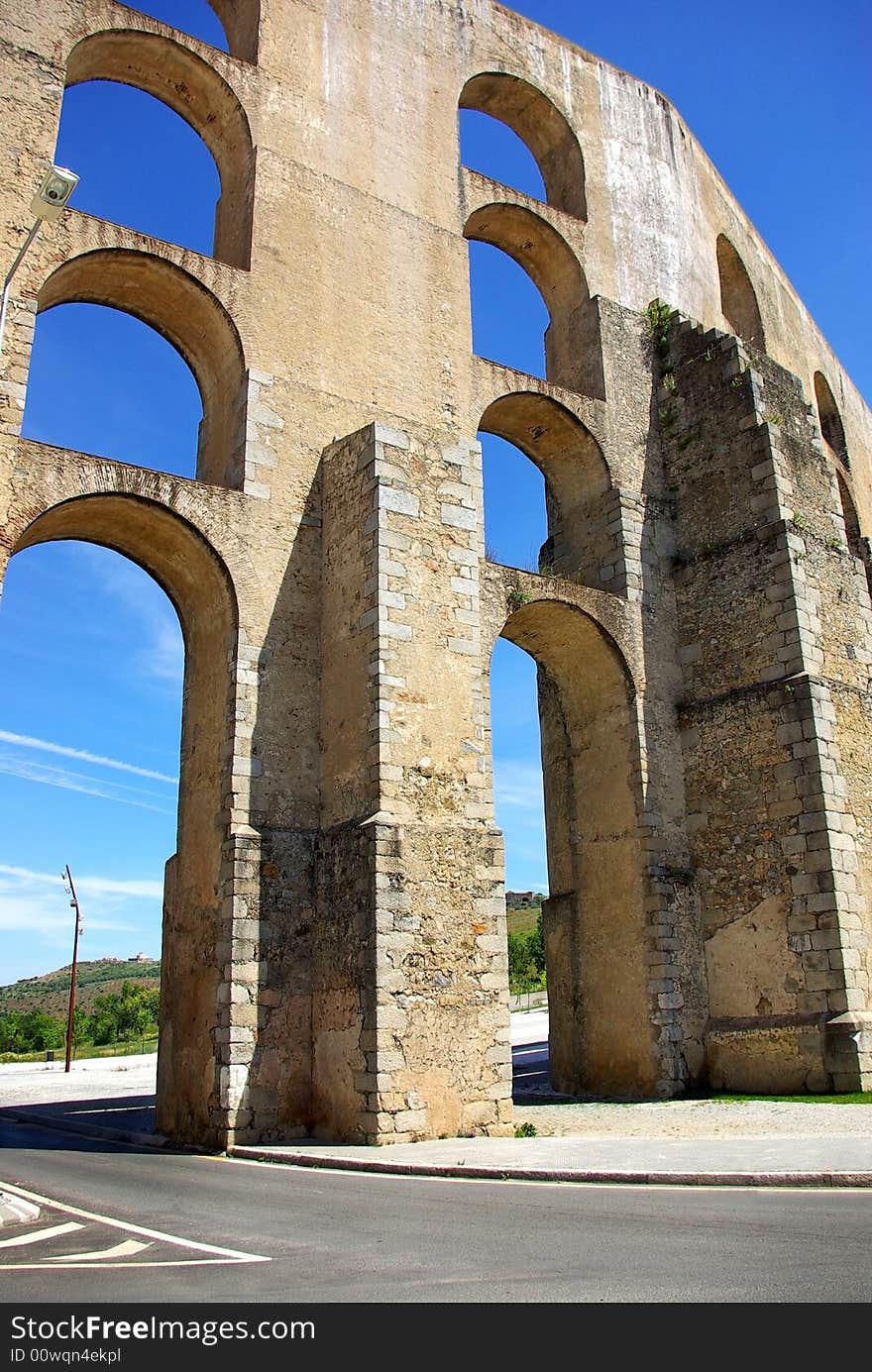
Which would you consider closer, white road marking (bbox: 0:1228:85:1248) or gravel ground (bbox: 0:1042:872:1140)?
white road marking (bbox: 0:1228:85:1248)

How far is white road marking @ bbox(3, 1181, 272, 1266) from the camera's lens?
5000 millimetres

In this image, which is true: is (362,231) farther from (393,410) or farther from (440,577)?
(440,577)

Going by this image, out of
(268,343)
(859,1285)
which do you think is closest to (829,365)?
(268,343)

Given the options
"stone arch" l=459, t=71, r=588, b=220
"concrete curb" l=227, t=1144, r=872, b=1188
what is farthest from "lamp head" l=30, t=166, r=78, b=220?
"stone arch" l=459, t=71, r=588, b=220

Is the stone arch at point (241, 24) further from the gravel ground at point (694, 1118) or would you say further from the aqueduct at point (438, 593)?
the gravel ground at point (694, 1118)

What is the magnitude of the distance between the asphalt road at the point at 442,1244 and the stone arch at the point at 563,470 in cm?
1128

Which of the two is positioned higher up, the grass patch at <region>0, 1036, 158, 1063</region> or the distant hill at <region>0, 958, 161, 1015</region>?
the distant hill at <region>0, 958, 161, 1015</region>

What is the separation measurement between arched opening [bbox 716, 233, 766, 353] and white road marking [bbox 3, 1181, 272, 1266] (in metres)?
20.2

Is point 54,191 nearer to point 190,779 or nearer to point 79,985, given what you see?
point 190,779

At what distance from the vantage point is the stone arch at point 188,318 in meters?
13.1

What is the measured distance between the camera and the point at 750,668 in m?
15.6

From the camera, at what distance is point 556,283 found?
18.7 m

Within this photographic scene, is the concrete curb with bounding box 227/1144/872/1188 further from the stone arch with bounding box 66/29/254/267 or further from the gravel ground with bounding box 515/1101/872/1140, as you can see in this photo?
the stone arch with bounding box 66/29/254/267

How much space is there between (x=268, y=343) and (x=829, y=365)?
686 inches
